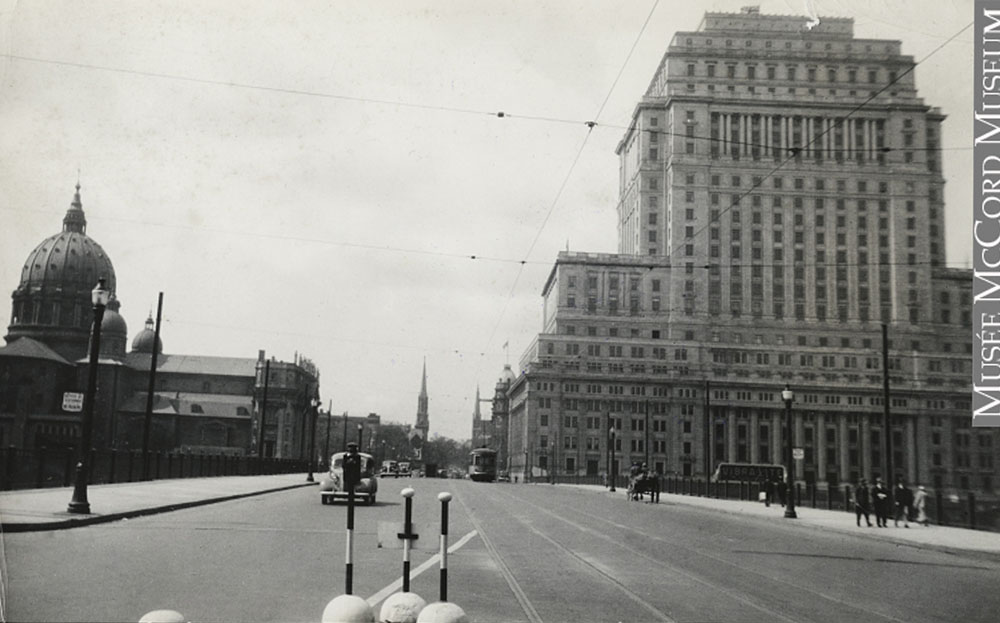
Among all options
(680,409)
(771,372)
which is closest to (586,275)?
(680,409)

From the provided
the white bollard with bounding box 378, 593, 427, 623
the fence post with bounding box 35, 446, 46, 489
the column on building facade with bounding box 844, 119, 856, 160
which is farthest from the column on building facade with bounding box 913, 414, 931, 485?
the white bollard with bounding box 378, 593, 427, 623

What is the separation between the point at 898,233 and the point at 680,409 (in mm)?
47905

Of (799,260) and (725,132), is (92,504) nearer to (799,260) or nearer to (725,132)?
(799,260)

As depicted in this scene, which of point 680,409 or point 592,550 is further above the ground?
point 680,409

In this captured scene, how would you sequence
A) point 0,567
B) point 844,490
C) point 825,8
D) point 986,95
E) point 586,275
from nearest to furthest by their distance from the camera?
point 0,567 < point 986,95 < point 825,8 < point 844,490 < point 586,275

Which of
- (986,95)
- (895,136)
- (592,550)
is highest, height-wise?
(895,136)

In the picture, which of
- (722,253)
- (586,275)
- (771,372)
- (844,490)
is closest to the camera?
(844,490)

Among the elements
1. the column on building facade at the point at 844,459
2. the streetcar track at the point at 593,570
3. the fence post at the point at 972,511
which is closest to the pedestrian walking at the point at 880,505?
the fence post at the point at 972,511

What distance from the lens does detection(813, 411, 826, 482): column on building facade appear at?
8245 cm

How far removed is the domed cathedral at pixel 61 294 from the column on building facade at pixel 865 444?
76.1 metres

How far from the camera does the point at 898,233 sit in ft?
156

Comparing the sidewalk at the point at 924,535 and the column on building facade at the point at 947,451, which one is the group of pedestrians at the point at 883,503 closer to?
the sidewalk at the point at 924,535

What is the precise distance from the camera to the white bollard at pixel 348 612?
6762mm

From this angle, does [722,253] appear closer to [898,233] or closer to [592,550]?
[898,233]
